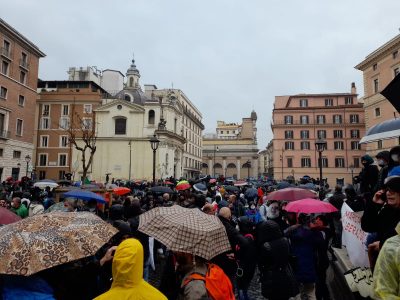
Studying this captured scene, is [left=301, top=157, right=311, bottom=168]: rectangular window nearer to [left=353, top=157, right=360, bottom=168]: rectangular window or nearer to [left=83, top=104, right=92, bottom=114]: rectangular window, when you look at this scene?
[left=353, top=157, right=360, bottom=168]: rectangular window

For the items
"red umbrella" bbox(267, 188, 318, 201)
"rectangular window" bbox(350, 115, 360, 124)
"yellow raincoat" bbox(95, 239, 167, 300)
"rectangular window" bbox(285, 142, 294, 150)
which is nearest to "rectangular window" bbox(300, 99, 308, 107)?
"rectangular window" bbox(285, 142, 294, 150)

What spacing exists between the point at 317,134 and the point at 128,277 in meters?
60.5

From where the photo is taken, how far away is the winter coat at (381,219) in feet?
11.0

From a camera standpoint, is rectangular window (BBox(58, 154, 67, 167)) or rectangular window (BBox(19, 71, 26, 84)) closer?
rectangular window (BBox(19, 71, 26, 84))

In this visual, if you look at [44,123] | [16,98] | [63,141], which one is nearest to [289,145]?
[63,141]

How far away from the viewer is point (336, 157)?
57.7 meters

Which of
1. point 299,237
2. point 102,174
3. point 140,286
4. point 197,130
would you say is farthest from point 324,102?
point 140,286

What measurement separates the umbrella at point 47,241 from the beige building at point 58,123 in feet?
170

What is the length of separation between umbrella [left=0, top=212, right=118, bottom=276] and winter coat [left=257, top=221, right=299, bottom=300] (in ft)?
8.19

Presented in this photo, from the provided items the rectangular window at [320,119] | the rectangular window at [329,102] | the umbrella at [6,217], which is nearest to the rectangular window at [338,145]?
the rectangular window at [320,119]

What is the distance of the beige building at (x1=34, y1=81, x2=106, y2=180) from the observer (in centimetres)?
5231

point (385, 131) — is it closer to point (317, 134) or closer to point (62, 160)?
point (62, 160)

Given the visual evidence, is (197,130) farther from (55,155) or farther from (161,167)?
(55,155)

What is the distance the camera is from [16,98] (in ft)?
129
